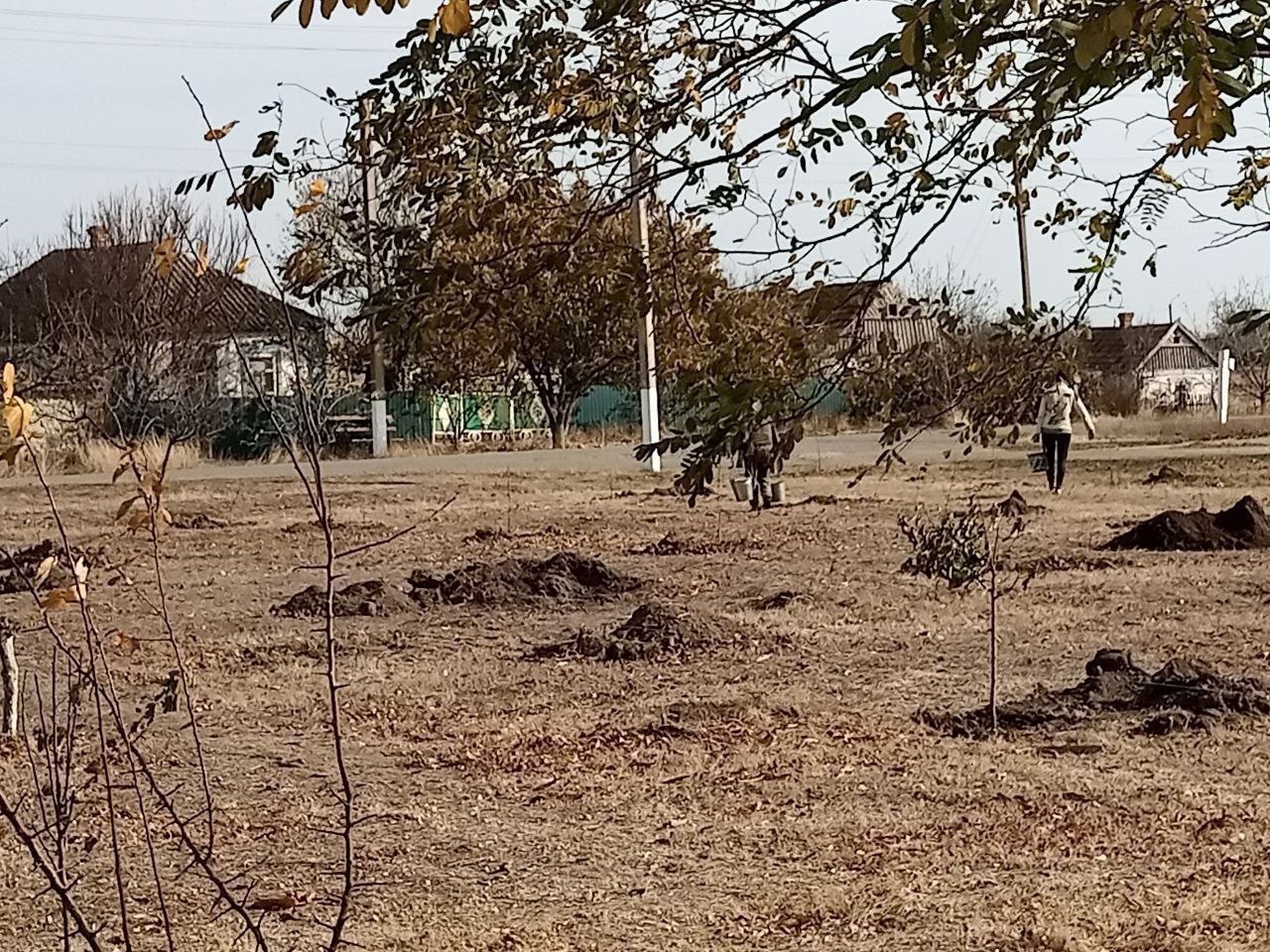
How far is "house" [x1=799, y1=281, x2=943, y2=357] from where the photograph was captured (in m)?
3.41

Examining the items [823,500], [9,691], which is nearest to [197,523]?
[823,500]

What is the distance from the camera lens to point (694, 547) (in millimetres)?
12969

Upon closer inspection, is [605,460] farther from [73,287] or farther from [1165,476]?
[73,287]

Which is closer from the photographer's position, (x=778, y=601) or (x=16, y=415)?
(x=16, y=415)

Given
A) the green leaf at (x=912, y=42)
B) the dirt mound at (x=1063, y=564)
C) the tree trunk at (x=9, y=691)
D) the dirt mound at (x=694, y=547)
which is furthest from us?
the dirt mound at (x=694, y=547)

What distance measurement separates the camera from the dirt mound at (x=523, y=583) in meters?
10.2

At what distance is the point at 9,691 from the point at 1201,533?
8802 mm

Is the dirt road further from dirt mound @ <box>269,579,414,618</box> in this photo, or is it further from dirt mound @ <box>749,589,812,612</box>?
dirt mound @ <box>269,579,414,618</box>

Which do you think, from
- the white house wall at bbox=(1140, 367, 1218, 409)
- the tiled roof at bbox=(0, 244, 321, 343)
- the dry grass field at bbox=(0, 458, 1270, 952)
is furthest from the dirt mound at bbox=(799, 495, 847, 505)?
the white house wall at bbox=(1140, 367, 1218, 409)

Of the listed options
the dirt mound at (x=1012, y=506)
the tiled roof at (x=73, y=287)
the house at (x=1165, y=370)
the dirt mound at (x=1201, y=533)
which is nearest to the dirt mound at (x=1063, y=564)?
the dirt mound at (x=1201, y=533)

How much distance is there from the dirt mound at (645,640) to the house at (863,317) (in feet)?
14.8

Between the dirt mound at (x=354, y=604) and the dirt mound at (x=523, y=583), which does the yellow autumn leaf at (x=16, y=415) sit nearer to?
the dirt mound at (x=354, y=604)

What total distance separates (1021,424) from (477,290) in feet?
4.19

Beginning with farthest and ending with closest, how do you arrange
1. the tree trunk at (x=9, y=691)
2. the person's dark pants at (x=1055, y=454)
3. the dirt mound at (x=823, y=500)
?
the person's dark pants at (x=1055, y=454), the dirt mound at (x=823, y=500), the tree trunk at (x=9, y=691)
